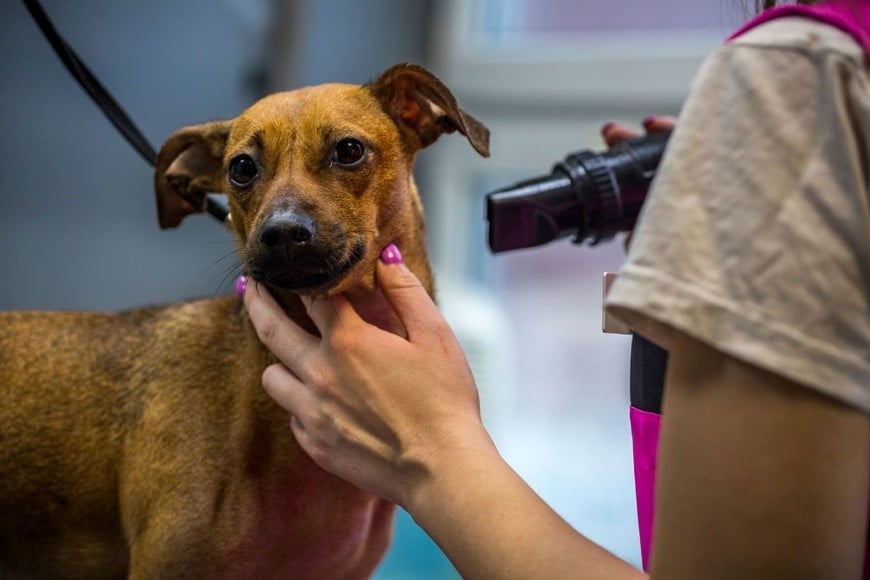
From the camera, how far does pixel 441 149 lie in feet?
10.7

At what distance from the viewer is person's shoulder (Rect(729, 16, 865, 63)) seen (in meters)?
0.55

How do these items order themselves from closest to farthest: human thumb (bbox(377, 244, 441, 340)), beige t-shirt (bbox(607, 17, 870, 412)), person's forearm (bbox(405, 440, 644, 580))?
beige t-shirt (bbox(607, 17, 870, 412)) → person's forearm (bbox(405, 440, 644, 580)) → human thumb (bbox(377, 244, 441, 340))

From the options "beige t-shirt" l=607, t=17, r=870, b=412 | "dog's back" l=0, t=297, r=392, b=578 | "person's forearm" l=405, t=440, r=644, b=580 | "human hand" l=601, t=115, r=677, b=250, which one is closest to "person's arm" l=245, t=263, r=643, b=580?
"person's forearm" l=405, t=440, r=644, b=580

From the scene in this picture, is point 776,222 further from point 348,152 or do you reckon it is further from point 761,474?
point 348,152

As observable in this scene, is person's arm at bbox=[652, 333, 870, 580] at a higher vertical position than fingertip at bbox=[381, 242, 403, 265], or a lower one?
higher

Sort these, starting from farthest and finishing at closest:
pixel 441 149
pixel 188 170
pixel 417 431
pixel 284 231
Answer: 1. pixel 441 149
2. pixel 188 170
3. pixel 284 231
4. pixel 417 431

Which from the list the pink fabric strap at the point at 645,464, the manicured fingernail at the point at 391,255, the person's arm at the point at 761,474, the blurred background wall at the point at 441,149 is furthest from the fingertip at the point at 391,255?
the person's arm at the point at 761,474

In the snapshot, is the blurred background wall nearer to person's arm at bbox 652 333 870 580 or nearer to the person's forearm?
the person's forearm

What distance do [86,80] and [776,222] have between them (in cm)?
94

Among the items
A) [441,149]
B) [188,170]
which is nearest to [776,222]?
[188,170]

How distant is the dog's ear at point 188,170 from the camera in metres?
1.24

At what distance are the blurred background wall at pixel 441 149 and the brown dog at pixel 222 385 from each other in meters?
0.16

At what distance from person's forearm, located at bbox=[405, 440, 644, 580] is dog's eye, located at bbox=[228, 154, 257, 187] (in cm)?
53

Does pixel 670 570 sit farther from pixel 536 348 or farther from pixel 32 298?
pixel 536 348
